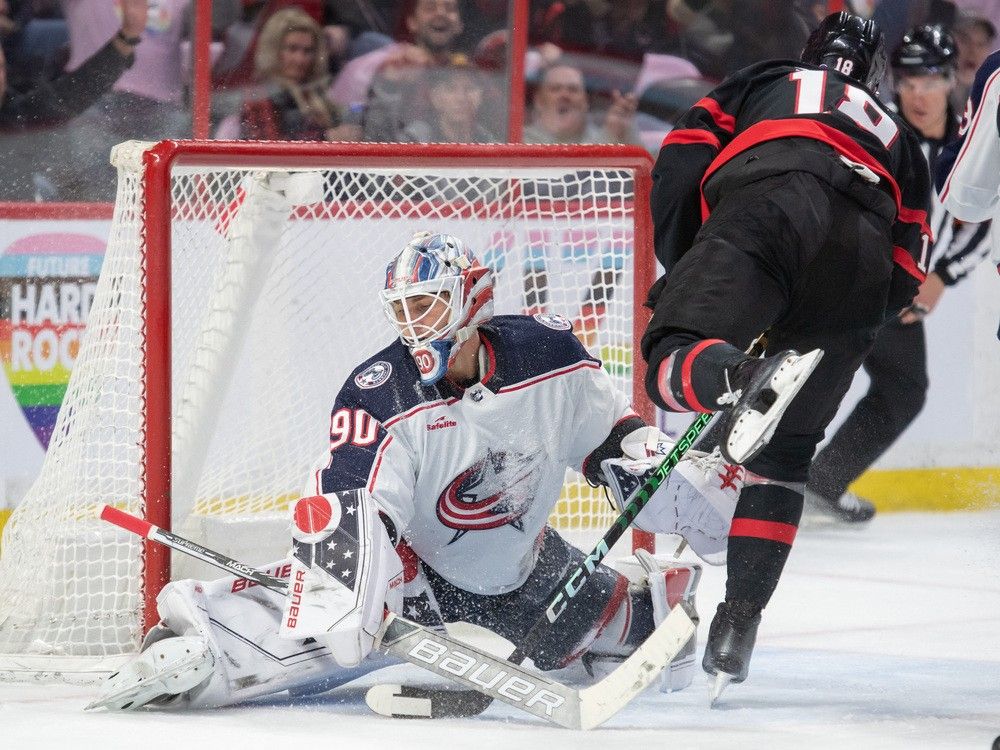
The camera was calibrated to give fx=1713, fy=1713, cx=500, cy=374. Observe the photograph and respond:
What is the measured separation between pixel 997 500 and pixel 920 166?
2680mm

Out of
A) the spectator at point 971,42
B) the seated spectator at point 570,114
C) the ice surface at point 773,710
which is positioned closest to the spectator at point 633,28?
the seated spectator at point 570,114

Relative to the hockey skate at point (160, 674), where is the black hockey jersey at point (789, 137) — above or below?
above

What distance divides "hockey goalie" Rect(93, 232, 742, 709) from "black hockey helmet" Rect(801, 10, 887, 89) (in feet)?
2.23

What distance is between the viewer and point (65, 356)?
15.0 ft

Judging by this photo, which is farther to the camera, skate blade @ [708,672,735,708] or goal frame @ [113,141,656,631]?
goal frame @ [113,141,656,631]

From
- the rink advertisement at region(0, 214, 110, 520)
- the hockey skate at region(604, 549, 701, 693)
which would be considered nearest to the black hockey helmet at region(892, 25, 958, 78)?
the rink advertisement at region(0, 214, 110, 520)

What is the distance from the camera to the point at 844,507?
522cm

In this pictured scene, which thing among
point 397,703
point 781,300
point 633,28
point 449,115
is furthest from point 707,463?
point 633,28

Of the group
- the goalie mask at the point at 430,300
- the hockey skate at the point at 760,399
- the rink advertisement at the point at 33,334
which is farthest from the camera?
the rink advertisement at the point at 33,334

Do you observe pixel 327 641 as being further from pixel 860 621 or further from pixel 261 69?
pixel 261 69

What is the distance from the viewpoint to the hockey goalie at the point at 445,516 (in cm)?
270

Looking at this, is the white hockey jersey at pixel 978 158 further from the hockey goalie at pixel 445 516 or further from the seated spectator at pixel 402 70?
the seated spectator at pixel 402 70

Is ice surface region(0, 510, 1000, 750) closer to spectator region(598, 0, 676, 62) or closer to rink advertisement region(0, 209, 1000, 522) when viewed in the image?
rink advertisement region(0, 209, 1000, 522)

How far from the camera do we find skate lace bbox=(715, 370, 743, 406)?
7.79 feet
